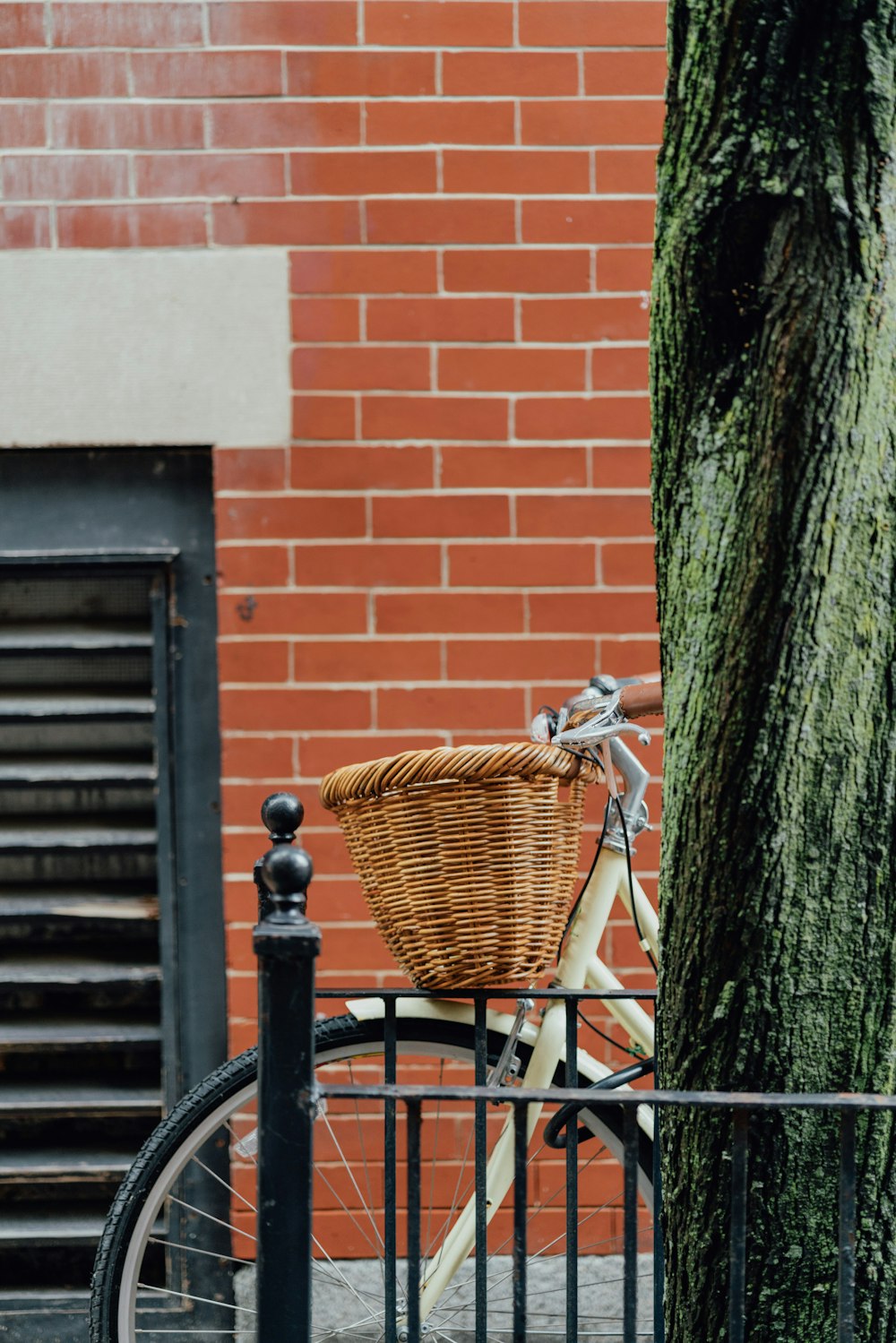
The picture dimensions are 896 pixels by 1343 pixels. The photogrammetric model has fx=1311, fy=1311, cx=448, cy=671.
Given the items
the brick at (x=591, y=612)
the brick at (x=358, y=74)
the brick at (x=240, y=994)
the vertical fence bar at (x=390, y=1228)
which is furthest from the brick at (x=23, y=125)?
the vertical fence bar at (x=390, y=1228)

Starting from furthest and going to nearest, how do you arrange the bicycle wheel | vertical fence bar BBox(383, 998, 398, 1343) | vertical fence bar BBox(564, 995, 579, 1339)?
the bicycle wheel, vertical fence bar BBox(383, 998, 398, 1343), vertical fence bar BBox(564, 995, 579, 1339)

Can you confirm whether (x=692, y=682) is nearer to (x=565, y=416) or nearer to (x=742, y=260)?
(x=742, y=260)

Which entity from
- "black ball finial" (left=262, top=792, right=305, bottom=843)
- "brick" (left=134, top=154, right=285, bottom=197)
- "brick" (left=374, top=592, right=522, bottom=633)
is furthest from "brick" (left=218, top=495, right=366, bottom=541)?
"black ball finial" (left=262, top=792, right=305, bottom=843)

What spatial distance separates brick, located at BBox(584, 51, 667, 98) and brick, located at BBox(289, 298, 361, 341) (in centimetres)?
75

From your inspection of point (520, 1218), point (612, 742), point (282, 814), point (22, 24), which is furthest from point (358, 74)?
point (520, 1218)

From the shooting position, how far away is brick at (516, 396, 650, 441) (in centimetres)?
308

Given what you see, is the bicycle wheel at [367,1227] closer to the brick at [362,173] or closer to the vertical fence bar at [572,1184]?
the vertical fence bar at [572,1184]

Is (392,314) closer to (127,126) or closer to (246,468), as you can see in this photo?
(246,468)

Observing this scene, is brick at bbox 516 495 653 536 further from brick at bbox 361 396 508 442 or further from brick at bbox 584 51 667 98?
brick at bbox 584 51 667 98

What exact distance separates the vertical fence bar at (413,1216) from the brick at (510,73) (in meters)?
2.38

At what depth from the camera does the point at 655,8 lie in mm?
3051

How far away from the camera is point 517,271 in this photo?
3074 mm

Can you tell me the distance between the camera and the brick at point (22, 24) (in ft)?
9.95

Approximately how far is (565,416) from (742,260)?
1.56 metres
